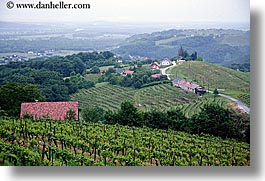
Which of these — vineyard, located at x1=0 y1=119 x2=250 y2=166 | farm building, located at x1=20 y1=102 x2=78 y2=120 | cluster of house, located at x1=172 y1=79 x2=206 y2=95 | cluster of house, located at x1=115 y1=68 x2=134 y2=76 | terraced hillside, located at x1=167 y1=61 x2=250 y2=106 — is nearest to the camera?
vineyard, located at x1=0 y1=119 x2=250 y2=166

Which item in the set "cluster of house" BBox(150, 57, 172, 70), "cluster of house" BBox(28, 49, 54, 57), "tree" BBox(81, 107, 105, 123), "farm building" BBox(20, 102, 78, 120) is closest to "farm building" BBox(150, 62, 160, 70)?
"cluster of house" BBox(150, 57, 172, 70)

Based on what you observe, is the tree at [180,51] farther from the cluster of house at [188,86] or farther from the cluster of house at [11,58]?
the cluster of house at [11,58]

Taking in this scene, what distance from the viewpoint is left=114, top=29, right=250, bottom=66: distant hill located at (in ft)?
18.5

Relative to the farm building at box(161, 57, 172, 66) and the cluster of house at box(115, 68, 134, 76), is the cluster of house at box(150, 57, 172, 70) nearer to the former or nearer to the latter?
the farm building at box(161, 57, 172, 66)

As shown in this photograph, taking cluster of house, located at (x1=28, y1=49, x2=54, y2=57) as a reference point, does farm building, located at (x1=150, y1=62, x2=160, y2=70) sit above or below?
below

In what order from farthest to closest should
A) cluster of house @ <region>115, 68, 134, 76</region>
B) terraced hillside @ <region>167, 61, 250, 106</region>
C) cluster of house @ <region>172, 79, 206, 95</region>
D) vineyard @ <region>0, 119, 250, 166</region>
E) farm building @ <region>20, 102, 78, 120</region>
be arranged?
cluster of house @ <region>115, 68, 134, 76</region>, cluster of house @ <region>172, 79, 206, 95</region>, farm building @ <region>20, 102, 78, 120</region>, terraced hillside @ <region>167, 61, 250, 106</region>, vineyard @ <region>0, 119, 250, 166</region>

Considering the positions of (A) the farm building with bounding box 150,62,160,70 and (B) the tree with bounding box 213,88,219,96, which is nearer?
(B) the tree with bounding box 213,88,219,96

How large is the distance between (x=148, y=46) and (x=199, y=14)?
776 millimetres

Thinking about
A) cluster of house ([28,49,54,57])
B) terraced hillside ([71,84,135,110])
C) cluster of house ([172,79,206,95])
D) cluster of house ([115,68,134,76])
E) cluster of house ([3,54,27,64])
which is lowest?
terraced hillside ([71,84,135,110])

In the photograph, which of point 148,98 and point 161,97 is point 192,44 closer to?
point 161,97

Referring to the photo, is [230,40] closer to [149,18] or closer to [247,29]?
[247,29]

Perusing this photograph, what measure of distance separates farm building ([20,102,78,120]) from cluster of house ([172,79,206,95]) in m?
1.26

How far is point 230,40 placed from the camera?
576cm

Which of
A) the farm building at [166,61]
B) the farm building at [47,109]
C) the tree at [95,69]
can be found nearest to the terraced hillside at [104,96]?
the farm building at [47,109]
